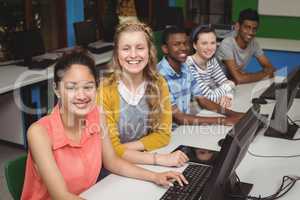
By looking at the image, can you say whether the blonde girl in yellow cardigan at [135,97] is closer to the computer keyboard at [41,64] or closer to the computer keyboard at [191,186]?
Result: the computer keyboard at [191,186]

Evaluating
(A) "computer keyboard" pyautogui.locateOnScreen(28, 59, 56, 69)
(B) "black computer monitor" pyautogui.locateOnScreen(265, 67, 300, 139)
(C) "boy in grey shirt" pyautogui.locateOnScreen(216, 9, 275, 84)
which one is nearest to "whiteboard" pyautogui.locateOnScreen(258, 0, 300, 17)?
(C) "boy in grey shirt" pyautogui.locateOnScreen(216, 9, 275, 84)

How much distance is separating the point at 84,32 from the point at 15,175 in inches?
117

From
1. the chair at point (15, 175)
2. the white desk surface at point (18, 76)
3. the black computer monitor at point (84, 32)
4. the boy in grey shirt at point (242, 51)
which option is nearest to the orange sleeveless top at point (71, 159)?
the chair at point (15, 175)

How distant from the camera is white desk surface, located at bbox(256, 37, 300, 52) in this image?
17.4 ft

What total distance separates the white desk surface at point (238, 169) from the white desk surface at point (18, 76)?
1.53m

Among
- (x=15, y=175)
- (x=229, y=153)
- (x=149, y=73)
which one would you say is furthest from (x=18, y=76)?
(x=229, y=153)

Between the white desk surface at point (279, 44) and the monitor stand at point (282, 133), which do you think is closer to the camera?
the monitor stand at point (282, 133)

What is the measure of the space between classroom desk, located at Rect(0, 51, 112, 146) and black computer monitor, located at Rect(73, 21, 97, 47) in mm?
738

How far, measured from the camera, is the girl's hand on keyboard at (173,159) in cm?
179

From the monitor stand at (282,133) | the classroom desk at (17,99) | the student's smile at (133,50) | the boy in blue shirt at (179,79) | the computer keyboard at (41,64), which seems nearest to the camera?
the student's smile at (133,50)

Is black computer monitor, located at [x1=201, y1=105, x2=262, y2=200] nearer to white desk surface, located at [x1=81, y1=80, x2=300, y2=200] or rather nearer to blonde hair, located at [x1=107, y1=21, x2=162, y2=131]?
white desk surface, located at [x1=81, y1=80, x2=300, y2=200]

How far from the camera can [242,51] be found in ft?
11.9

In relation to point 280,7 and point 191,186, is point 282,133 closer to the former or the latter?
point 191,186

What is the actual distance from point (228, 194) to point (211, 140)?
2.04 ft
